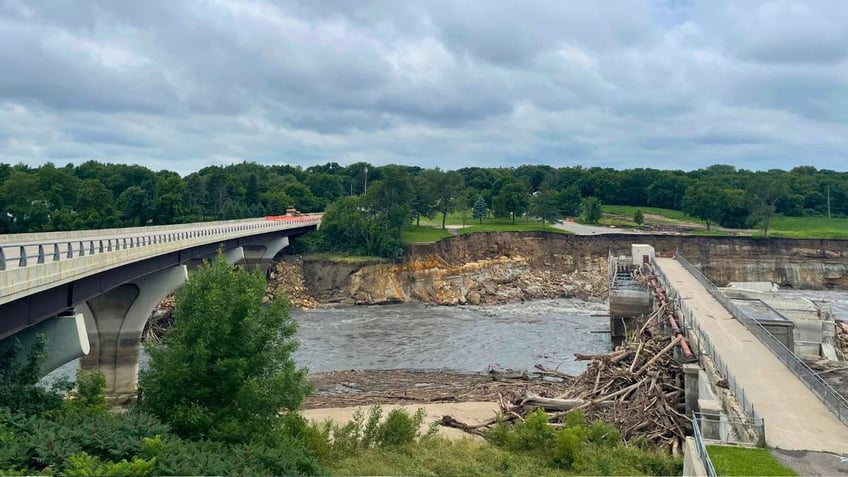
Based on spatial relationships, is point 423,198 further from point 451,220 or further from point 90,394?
point 90,394

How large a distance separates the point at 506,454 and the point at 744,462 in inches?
277

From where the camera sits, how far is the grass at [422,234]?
81.6 m

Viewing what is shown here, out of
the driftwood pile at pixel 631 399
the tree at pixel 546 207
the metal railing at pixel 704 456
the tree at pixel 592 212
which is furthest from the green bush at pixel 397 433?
the tree at pixel 592 212

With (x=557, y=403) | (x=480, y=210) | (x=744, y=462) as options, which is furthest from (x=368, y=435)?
(x=480, y=210)

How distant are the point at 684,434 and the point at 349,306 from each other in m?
51.4

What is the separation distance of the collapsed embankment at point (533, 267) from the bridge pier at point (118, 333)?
34659 millimetres

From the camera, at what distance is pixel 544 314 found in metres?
63.2

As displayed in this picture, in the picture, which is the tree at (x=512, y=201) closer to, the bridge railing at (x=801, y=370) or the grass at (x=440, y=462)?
the bridge railing at (x=801, y=370)

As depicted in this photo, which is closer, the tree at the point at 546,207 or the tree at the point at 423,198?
the tree at the point at 423,198

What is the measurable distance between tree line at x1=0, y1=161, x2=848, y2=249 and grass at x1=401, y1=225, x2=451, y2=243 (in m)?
2.53

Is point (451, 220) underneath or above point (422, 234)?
above

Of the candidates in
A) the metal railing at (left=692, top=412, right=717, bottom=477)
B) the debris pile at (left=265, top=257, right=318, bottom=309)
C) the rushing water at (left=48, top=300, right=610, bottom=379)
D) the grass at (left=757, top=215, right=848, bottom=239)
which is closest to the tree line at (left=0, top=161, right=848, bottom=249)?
the grass at (left=757, top=215, right=848, bottom=239)

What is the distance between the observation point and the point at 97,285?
27.7 metres

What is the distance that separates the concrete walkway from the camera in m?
15.7
